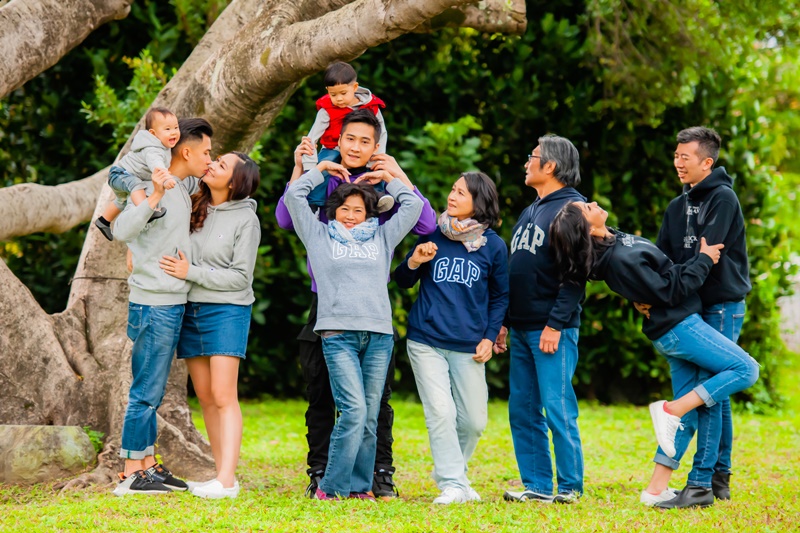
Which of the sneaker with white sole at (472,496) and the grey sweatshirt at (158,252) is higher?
the grey sweatshirt at (158,252)

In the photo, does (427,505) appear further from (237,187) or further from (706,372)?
(237,187)

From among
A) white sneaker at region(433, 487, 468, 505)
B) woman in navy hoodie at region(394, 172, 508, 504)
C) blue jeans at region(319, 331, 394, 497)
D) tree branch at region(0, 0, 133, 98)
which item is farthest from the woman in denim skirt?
tree branch at region(0, 0, 133, 98)

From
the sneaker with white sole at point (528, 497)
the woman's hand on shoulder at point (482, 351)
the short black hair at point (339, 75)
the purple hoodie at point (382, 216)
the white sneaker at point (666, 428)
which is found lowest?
the sneaker with white sole at point (528, 497)

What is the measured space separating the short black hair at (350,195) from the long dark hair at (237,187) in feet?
1.34

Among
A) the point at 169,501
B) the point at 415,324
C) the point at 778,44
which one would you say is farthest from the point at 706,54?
the point at 169,501

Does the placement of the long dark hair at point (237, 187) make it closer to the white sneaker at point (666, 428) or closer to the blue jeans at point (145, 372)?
the blue jeans at point (145, 372)

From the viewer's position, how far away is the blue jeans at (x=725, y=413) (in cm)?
501

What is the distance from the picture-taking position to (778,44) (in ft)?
25.9

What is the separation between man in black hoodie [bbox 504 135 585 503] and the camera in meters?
4.84

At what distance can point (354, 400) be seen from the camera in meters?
4.60

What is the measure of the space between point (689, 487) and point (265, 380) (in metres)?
5.34

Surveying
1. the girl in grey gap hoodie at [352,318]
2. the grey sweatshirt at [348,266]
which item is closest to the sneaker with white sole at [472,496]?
the girl in grey gap hoodie at [352,318]

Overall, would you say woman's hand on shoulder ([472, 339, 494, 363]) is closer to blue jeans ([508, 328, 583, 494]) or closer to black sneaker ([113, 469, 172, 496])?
blue jeans ([508, 328, 583, 494])

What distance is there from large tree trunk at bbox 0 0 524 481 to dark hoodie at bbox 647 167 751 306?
1733 mm
